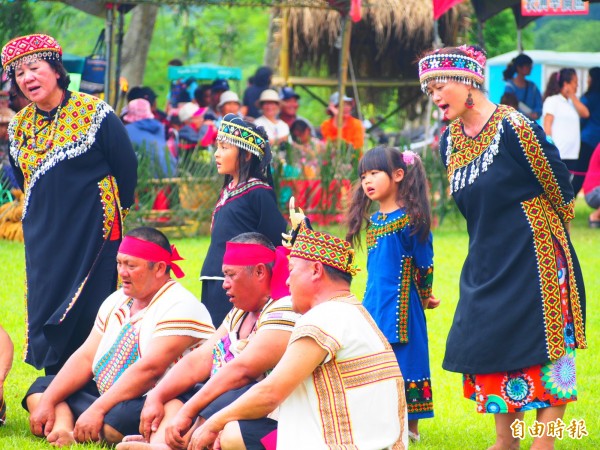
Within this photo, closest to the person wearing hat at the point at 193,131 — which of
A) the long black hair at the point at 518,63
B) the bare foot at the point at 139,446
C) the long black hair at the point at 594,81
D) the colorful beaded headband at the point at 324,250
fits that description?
the long black hair at the point at 518,63

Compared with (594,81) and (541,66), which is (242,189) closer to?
(594,81)

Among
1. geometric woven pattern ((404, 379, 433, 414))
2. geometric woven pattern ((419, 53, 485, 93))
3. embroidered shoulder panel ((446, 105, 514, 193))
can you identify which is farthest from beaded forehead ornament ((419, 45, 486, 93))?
geometric woven pattern ((404, 379, 433, 414))

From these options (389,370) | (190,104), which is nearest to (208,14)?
(190,104)

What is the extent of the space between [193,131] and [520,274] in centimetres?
954

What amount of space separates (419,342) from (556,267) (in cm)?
97

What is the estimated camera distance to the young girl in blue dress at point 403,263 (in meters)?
5.83

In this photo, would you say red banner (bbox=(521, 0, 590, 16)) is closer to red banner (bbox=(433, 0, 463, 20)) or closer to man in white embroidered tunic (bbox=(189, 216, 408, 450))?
red banner (bbox=(433, 0, 463, 20))

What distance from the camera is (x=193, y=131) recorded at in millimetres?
14344

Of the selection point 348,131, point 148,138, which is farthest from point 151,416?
point 348,131

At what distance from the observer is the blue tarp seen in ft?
60.4

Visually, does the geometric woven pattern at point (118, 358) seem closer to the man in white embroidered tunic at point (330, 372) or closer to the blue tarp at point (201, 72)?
the man in white embroidered tunic at point (330, 372)

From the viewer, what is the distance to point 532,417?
6207 mm

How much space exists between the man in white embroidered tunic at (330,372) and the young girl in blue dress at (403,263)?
124 centimetres

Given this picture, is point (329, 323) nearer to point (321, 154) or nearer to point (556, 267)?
point (556, 267)
